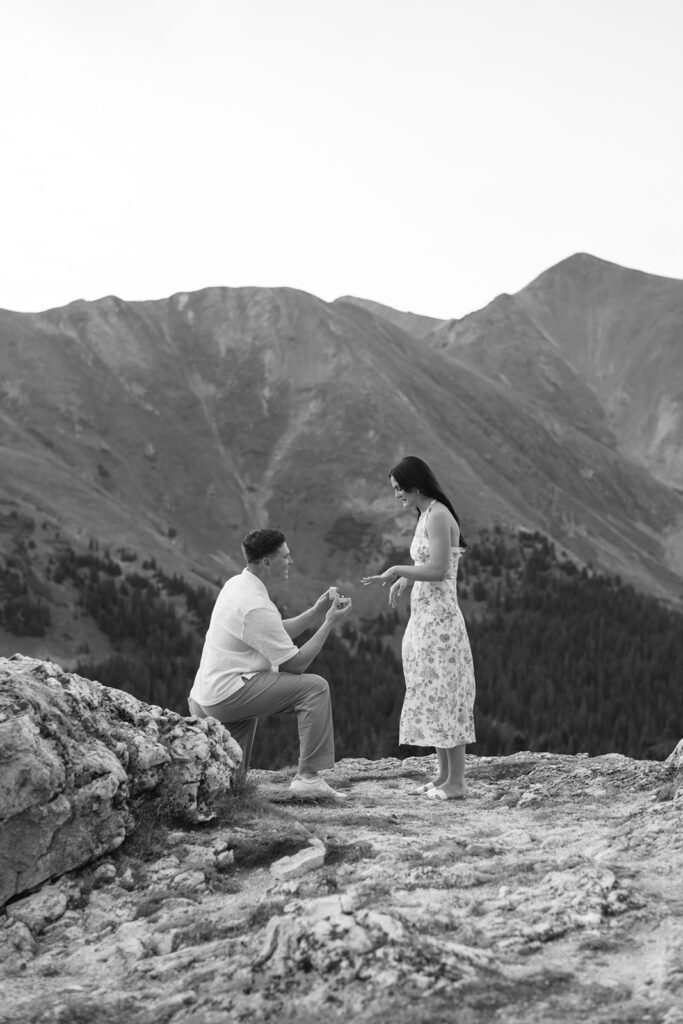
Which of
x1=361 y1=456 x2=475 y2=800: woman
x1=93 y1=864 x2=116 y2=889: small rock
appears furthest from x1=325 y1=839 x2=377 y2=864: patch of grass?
x1=361 y1=456 x2=475 y2=800: woman

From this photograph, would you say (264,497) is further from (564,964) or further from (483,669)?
(564,964)

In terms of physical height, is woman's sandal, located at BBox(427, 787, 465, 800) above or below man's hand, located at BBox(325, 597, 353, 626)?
below

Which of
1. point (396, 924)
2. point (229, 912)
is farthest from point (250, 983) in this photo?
point (229, 912)

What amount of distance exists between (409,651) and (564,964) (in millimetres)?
5450

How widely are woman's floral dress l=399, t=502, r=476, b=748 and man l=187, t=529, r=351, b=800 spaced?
909 mm

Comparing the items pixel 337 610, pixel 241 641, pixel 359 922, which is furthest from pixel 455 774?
pixel 359 922

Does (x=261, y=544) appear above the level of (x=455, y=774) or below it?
above

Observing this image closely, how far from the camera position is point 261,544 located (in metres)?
10.1

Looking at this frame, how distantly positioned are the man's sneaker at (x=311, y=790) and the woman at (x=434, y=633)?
98 cm

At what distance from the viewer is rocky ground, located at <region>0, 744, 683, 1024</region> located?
5117 mm

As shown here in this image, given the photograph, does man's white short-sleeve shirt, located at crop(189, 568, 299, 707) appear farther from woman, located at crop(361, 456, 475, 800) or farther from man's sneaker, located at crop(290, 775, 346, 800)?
man's sneaker, located at crop(290, 775, 346, 800)

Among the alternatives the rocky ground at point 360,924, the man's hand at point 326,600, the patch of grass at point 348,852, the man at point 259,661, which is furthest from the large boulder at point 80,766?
the man's hand at point 326,600

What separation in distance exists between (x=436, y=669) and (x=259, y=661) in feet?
6.36

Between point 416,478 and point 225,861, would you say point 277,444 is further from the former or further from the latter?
point 225,861
